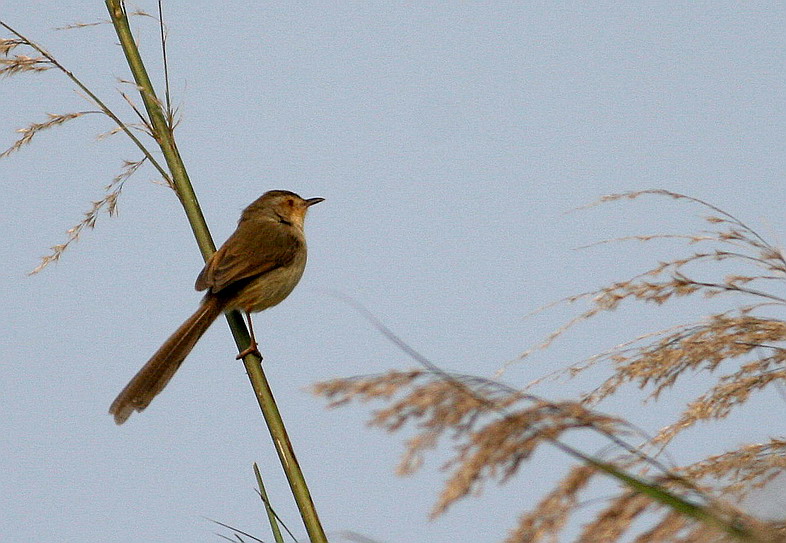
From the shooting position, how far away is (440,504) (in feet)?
3.55

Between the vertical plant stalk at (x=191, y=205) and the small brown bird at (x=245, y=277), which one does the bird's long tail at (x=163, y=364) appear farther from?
the vertical plant stalk at (x=191, y=205)

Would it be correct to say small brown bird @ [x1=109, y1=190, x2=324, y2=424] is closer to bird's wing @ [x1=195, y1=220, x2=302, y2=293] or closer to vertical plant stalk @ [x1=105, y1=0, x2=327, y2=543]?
bird's wing @ [x1=195, y1=220, x2=302, y2=293]

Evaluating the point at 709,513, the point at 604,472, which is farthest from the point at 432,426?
the point at 709,513

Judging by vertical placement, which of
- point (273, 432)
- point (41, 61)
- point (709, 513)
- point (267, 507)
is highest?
point (41, 61)

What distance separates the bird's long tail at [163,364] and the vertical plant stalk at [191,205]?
0.44 meters

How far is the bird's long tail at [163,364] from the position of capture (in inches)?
106

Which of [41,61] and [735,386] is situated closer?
[735,386]

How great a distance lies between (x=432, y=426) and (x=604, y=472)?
8.0 inches

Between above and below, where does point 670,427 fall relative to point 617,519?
above

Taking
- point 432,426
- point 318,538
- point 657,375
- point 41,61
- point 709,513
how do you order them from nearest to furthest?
point 709,513, point 432,426, point 318,538, point 657,375, point 41,61

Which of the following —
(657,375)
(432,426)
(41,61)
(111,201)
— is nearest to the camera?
(432,426)

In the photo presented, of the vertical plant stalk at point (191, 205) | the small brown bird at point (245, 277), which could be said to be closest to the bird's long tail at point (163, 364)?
the small brown bird at point (245, 277)

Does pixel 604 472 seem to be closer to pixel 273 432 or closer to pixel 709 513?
pixel 709 513

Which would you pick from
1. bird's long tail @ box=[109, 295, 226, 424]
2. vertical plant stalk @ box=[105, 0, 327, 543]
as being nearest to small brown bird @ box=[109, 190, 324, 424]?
bird's long tail @ box=[109, 295, 226, 424]
